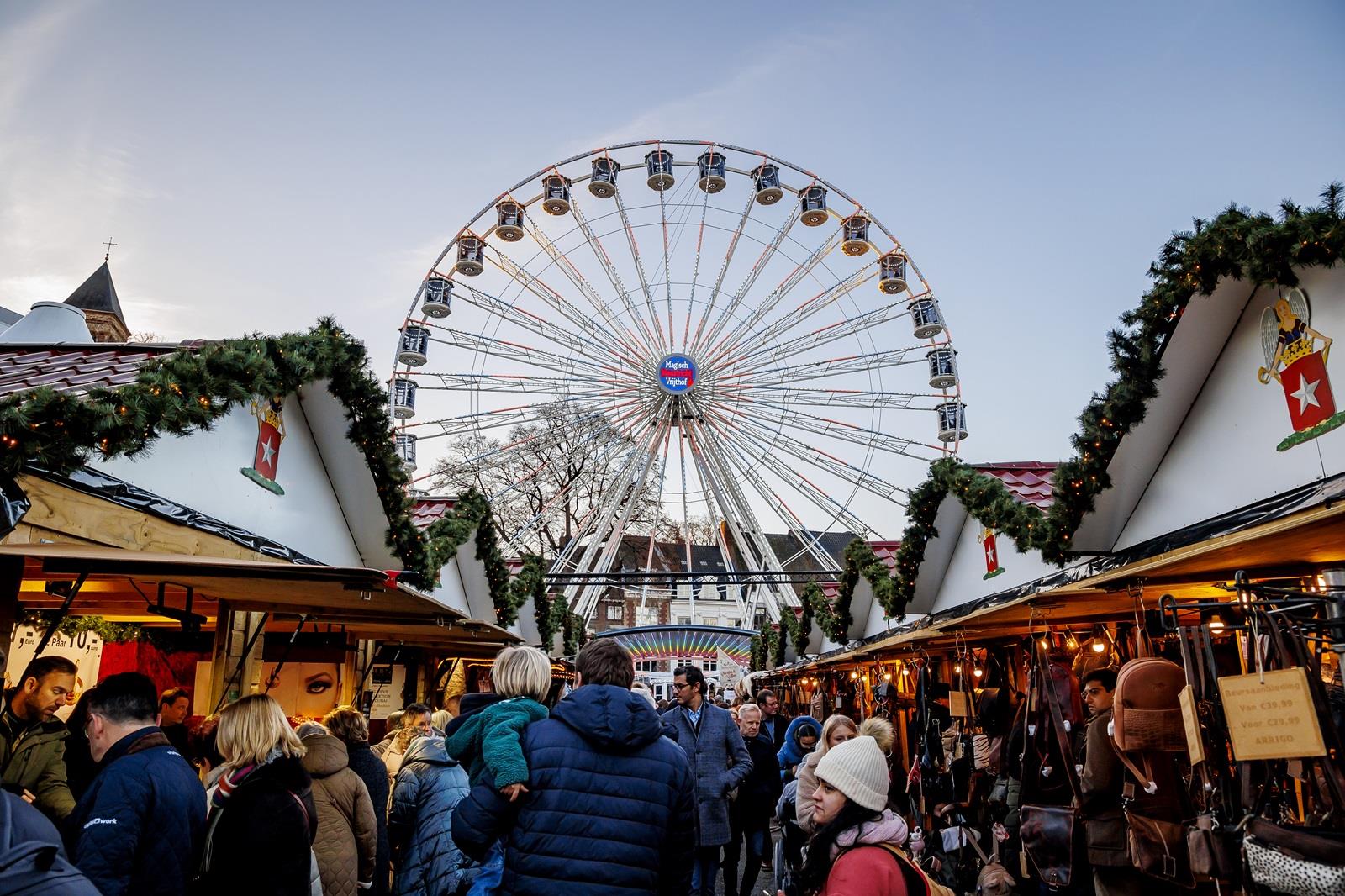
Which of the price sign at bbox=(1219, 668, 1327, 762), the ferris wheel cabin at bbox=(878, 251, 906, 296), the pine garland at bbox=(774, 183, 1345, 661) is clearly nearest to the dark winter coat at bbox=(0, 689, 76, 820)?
the price sign at bbox=(1219, 668, 1327, 762)

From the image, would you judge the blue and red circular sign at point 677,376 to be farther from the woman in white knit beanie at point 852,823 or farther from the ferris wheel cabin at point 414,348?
the woman in white knit beanie at point 852,823

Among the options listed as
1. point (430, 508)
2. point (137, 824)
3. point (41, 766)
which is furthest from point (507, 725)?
point (430, 508)

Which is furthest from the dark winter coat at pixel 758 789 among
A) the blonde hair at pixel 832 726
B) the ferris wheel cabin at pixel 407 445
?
the ferris wheel cabin at pixel 407 445

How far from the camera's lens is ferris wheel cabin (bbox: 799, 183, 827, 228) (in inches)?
813

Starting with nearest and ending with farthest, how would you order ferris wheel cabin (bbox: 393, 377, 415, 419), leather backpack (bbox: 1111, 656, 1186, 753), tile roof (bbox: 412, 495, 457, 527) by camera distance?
leather backpack (bbox: 1111, 656, 1186, 753) → tile roof (bbox: 412, 495, 457, 527) → ferris wheel cabin (bbox: 393, 377, 415, 419)

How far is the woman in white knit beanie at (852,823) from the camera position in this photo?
2457 millimetres

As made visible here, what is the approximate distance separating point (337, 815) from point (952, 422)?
16647 mm

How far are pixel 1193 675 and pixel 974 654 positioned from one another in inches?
202

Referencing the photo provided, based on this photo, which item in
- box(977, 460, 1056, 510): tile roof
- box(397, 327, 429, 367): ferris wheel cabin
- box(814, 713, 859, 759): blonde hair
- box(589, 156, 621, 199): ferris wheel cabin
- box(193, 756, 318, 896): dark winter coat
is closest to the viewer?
box(193, 756, 318, 896): dark winter coat

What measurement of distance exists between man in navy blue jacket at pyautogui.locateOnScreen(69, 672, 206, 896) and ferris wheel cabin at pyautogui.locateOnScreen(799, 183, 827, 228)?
63.2 feet

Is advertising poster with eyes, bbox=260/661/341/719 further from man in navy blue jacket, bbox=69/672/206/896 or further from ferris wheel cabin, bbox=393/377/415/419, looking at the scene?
ferris wheel cabin, bbox=393/377/415/419

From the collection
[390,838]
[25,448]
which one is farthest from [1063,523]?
[25,448]

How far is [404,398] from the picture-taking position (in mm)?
18391

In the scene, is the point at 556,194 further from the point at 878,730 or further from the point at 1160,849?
the point at 1160,849
